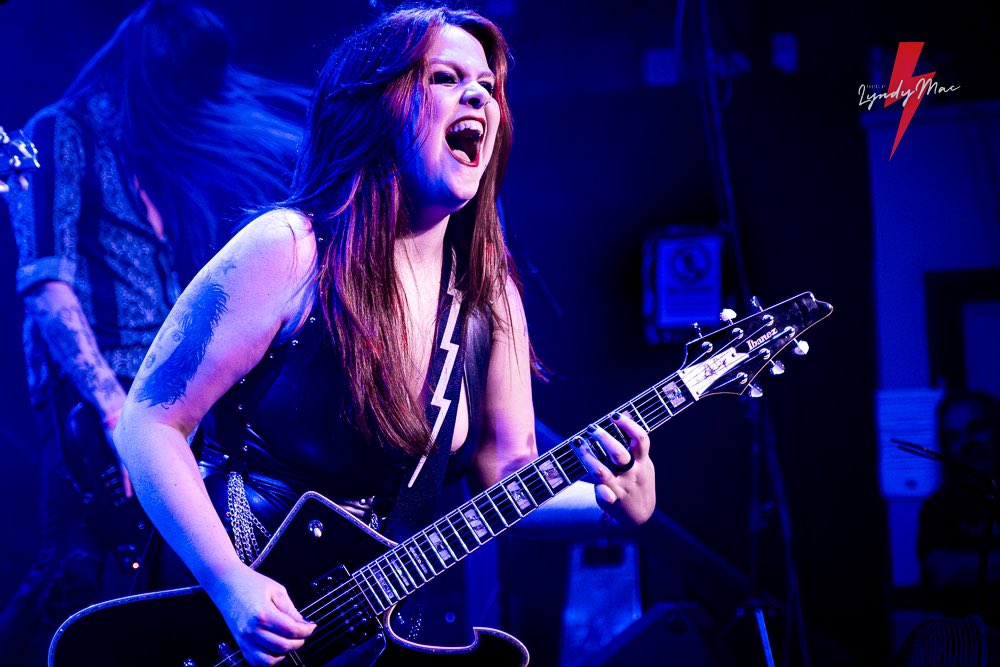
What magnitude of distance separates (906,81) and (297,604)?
8.40ft

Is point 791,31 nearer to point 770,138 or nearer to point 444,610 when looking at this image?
point 770,138

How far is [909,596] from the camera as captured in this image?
2830 millimetres

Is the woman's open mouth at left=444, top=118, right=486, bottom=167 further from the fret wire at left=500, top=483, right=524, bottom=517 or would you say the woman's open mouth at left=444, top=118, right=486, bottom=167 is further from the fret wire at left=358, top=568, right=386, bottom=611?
the fret wire at left=358, top=568, right=386, bottom=611

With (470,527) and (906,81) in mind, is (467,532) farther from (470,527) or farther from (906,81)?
(906,81)

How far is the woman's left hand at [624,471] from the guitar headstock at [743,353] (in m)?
0.21

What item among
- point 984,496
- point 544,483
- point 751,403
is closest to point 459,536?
point 544,483

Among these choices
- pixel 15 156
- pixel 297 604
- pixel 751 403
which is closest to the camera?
pixel 297 604

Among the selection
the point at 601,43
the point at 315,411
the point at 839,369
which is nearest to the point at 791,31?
the point at 601,43

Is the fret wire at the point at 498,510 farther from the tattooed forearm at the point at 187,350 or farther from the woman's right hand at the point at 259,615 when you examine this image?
the tattooed forearm at the point at 187,350

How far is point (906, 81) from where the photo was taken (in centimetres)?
294

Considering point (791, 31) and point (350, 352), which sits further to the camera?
point (791, 31)

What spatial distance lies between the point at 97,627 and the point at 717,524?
1921 mm

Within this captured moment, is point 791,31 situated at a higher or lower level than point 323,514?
higher

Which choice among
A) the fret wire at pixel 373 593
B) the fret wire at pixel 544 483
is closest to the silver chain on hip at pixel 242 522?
the fret wire at pixel 373 593
